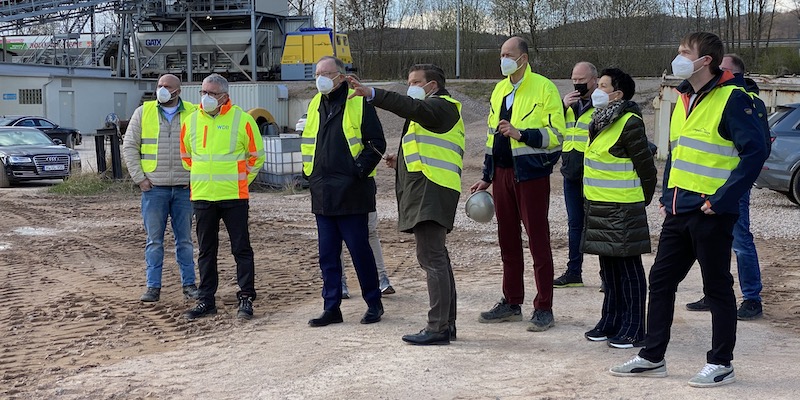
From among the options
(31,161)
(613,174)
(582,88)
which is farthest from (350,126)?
(31,161)

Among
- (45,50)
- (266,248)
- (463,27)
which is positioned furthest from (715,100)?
(45,50)

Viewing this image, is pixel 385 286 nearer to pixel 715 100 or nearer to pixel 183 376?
pixel 183 376

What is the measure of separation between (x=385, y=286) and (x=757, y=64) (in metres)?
40.5

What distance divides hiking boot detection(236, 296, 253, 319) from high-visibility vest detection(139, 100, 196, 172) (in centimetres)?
157

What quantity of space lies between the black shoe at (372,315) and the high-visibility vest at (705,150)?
109 inches

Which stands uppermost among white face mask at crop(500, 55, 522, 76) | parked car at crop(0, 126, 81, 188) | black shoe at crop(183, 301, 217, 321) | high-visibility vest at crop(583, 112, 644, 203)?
white face mask at crop(500, 55, 522, 76)

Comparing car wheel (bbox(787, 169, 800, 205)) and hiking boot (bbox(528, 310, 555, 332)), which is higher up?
car wheel (bbox(787, 169, 800, 205))

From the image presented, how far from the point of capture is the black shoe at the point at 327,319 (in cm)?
730

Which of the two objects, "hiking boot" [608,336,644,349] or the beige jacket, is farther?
the beige jacket

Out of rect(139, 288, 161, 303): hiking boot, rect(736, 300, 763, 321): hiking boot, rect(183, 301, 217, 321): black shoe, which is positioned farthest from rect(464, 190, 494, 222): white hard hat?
rect(139, 288, 161, 303): hiking boot

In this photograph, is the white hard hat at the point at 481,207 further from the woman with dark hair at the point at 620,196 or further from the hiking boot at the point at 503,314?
the woman with dark hair at the point at 620,196

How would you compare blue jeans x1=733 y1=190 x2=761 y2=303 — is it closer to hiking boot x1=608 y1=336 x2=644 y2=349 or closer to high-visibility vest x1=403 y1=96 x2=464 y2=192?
hiking boot x1=608 y1=336 x2=644 y2=349

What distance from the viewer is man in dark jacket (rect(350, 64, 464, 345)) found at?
6461mm

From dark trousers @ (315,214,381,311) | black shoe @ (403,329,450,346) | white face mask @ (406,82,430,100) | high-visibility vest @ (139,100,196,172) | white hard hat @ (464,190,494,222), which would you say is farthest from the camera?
high-visibility vest @ (139,100,196,172)
